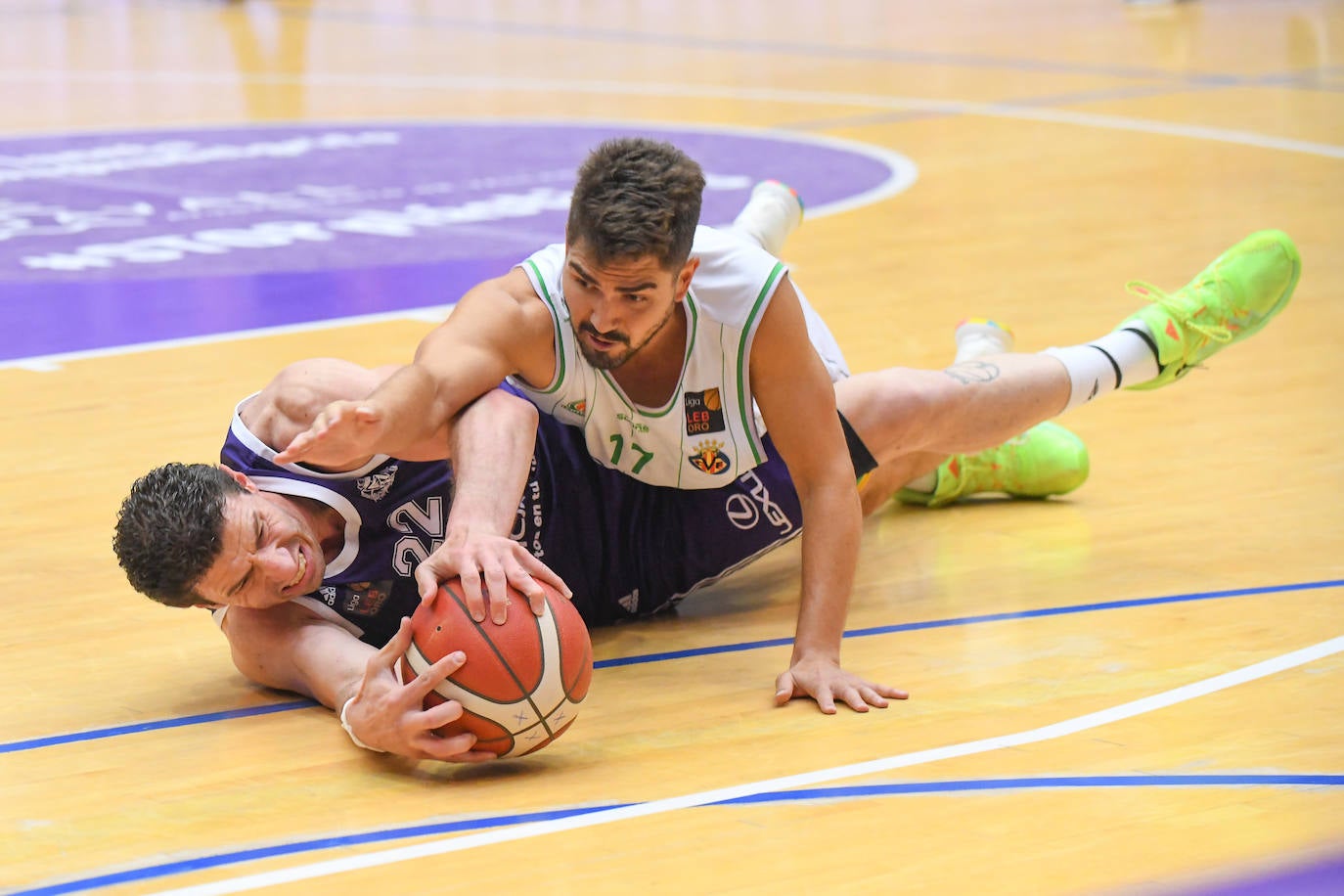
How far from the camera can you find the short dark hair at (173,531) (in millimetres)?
3281

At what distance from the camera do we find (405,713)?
124 inches

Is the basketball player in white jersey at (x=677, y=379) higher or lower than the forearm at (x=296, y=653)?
higher

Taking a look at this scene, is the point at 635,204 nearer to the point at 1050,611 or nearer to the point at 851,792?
the point at 851,792

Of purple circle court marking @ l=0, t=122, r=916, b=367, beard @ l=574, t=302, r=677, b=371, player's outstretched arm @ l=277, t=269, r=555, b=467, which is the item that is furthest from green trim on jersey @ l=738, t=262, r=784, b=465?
purple circle court marking @ l=0, t=122, r=916, b=367

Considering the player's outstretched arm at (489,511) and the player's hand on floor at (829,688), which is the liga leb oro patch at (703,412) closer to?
the player's outstretched arm at (489,511)

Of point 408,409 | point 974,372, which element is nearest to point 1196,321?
point 974,372

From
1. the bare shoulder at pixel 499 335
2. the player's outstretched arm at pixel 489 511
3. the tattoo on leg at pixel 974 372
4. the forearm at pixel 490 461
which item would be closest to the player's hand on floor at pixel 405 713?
the player's outstretched arm at pixel 489 511

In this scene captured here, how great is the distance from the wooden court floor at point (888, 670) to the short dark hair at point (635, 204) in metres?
0.87

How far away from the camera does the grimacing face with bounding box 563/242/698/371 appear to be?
10.8 ft

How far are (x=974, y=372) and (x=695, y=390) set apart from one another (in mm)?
859

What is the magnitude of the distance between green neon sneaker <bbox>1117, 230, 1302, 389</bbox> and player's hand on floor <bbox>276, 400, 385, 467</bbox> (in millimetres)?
2161

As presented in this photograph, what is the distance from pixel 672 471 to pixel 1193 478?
5.69 feet

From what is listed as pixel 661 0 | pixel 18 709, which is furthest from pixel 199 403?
pixel 661 0

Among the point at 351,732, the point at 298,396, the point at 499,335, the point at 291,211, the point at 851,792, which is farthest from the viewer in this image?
the point at 291,211
